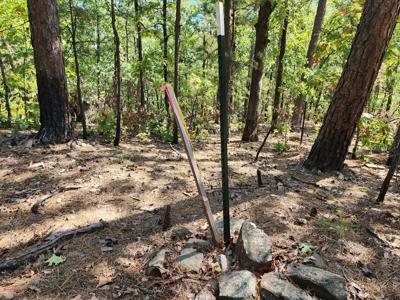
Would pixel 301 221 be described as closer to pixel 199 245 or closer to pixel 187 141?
pixel 199 245

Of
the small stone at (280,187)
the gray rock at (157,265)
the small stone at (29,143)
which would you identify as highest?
the small stone at (29,143)

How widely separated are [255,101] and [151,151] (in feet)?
14.7

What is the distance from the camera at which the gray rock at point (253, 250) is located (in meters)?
2.83

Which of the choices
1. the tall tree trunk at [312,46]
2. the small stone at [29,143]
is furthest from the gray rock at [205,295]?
the tall tree trunk at [312,46]

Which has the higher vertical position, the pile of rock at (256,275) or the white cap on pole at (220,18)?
the white cap on pole at (220,18)

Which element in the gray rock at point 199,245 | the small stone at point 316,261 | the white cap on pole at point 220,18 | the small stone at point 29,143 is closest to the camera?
the white cap on pole at point 220,18

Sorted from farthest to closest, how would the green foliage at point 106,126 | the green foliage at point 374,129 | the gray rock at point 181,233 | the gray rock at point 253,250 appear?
the green foliage at point 106,126 < the green foliage at point 374,129 < the gray rock at point 181,233 < the gray rock at point 253,250

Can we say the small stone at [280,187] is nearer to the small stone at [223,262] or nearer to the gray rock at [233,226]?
the gray rock at [233,226]

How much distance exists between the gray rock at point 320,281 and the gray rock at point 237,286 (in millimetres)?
Answer: 420

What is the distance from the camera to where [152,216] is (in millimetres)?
4180

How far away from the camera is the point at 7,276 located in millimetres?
2916

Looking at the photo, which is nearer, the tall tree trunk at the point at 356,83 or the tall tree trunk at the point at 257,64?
the tall tree trunk at the point at 356,83

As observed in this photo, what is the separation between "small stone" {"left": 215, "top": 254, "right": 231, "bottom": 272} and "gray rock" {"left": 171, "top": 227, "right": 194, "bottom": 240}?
0.59 metres

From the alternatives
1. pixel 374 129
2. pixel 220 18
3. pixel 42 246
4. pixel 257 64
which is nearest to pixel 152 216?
pixel 42 246
